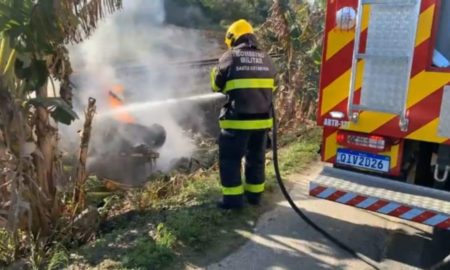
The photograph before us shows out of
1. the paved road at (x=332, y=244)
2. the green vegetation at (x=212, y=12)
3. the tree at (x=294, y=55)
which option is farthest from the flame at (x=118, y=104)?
the green vegetation at (x=212, y=12)

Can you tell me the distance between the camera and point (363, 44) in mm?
3385

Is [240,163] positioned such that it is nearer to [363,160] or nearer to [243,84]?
[243,84]

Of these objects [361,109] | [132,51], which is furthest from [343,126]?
[132,51]

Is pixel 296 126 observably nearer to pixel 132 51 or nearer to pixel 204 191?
pixel 204 191

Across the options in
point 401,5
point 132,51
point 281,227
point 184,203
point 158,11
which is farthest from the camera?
point 158,11

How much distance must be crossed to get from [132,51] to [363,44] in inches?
585

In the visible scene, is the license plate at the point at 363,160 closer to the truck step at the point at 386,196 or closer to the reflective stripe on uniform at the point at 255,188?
the truck step at the point at 386,196

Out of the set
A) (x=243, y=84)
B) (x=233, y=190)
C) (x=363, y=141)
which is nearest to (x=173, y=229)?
(x=233, y=190)

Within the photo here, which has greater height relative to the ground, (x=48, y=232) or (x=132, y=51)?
(x=132, y=51)

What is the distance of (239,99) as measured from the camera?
426 cm

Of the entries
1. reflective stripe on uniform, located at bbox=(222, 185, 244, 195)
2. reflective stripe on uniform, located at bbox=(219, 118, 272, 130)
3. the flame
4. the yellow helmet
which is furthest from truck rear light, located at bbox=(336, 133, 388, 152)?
the flame

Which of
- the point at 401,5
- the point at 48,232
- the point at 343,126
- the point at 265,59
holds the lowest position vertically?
the point at 48,232

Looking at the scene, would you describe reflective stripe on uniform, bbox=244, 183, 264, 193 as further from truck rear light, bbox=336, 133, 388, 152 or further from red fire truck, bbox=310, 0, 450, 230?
truck rear light, bbox=336, 133, 388, 152

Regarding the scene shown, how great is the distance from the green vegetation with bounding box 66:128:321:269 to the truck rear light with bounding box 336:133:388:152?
1200mm
